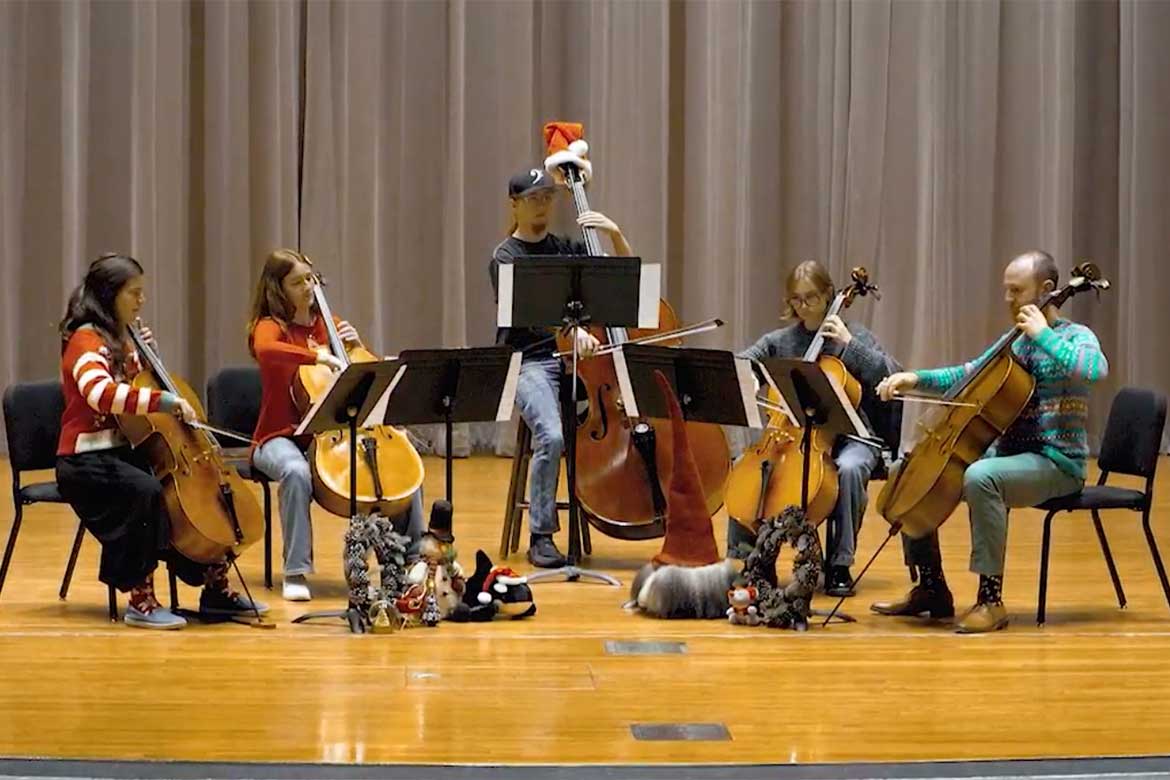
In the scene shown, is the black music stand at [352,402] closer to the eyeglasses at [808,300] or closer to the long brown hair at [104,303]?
the long brown hair at [104,303]

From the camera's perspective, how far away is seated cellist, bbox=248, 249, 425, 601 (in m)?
5.34

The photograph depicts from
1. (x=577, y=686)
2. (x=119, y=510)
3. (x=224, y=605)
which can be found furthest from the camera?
(x=224, y=605)

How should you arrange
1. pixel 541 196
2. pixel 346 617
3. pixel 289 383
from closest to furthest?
pixel 346 617 → pixel 289 383 → pixel 541 196

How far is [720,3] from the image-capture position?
8.45 metres

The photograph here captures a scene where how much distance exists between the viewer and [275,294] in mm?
5516

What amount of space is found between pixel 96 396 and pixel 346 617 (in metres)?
0.94

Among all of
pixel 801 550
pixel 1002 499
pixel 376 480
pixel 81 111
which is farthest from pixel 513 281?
pixel 81 111

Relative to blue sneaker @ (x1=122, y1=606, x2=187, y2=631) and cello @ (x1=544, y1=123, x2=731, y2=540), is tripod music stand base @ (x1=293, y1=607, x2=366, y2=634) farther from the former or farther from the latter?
cello @ (x1=544, y1=123, x2=731, y2=540)

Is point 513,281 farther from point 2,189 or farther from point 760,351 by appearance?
point 2,189

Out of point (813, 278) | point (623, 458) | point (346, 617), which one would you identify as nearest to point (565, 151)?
point (813, 278)

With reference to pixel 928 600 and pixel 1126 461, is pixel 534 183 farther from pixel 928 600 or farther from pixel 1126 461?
pixel 1126 461

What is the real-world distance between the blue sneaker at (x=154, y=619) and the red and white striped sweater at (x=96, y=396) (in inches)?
19.1

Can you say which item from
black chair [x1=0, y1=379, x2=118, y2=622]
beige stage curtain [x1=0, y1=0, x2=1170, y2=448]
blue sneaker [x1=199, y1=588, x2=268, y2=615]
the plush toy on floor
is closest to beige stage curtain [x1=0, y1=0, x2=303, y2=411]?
beige stage curtain [x1=0, y1=0, x2=1170, y2=448]

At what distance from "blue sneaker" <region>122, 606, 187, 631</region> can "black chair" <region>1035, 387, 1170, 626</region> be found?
2504 mm
